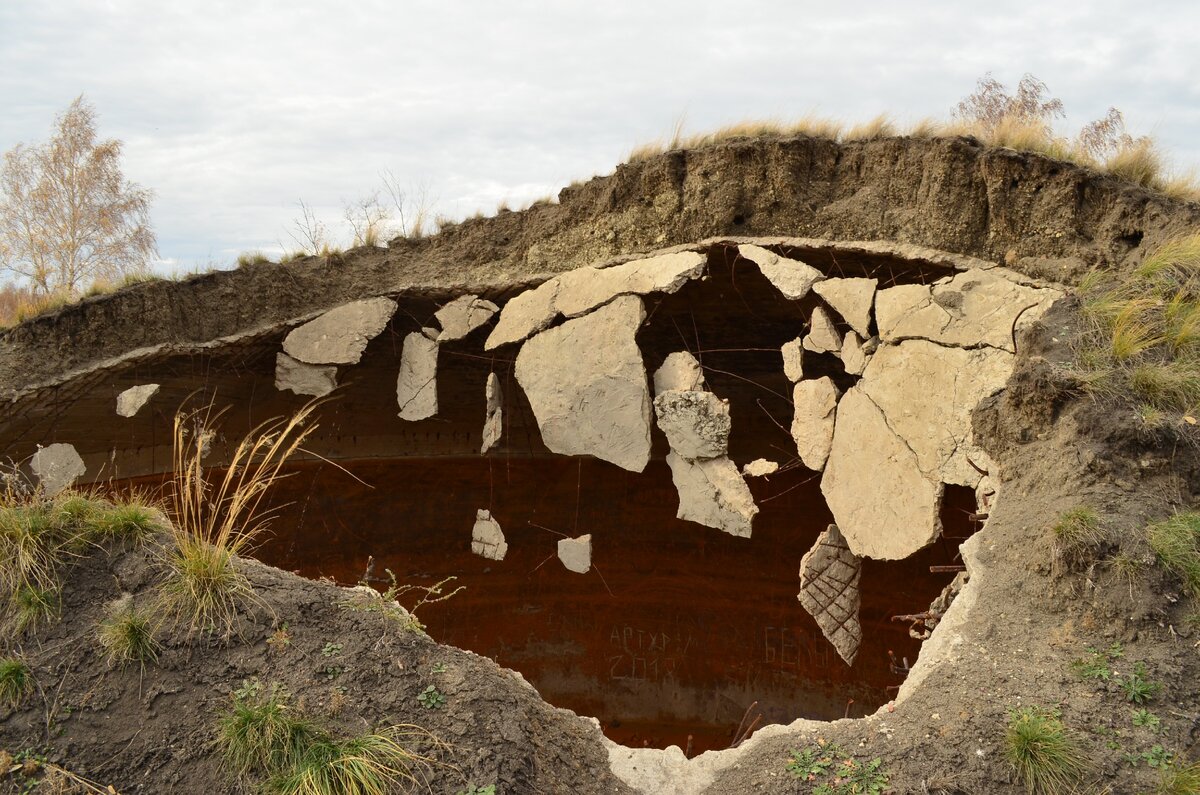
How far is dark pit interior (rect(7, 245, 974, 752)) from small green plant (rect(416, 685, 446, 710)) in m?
3.22

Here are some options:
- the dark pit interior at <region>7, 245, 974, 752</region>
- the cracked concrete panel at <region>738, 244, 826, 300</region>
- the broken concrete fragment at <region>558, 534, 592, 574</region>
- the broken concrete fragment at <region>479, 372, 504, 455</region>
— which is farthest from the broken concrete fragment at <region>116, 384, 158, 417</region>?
the cracked concrete panel at <region>738, 244, 826, 300</region>

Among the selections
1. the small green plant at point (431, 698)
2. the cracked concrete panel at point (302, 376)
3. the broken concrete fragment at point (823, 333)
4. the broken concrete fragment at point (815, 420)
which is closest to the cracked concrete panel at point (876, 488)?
the broken concrete fragment at point (815, 420)

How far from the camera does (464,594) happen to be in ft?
24.0

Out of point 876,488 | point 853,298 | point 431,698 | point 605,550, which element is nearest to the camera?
point 431,698

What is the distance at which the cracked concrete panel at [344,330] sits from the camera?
532 cm

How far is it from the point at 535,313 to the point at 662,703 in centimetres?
391

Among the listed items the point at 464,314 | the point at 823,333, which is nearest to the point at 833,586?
the point at 823,333

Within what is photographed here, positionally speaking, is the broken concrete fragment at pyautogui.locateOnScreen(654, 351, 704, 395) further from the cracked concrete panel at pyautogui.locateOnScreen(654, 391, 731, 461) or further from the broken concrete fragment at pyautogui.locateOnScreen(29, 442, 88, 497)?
the broken concrete fragment at pyautogui.locateOnScreen(29, 442, 88, 497)

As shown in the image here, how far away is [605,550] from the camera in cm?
733

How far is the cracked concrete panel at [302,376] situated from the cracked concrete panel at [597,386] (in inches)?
56.9

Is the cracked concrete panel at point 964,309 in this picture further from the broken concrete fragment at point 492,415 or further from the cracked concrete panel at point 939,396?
the broken concrete fragment at point 492,415

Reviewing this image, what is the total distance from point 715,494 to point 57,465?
4.14 metres

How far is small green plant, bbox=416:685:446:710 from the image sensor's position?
2.88m

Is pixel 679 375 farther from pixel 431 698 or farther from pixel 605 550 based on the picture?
pixel 605 550
